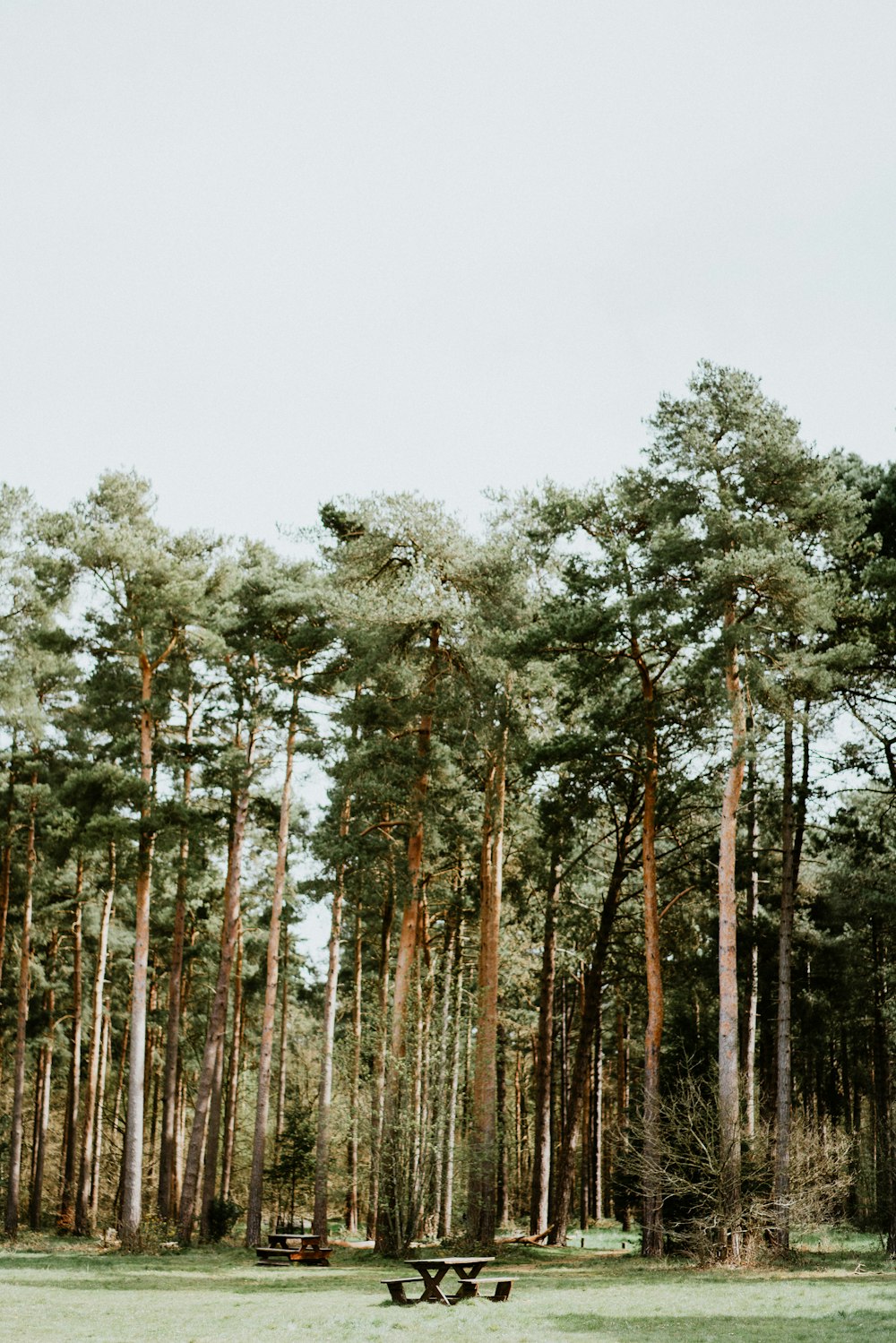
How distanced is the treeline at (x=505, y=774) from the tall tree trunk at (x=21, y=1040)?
0.11 meters

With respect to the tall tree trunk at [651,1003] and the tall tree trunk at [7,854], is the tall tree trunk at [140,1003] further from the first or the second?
the tall tree trunk at [651,1003]

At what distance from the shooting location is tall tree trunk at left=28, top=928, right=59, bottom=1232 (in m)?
28.9

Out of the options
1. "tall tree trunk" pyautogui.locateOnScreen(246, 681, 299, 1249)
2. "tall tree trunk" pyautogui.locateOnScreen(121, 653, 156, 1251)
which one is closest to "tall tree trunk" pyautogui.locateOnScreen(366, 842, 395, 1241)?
"tall tree trunk" pyautogui.locateOnScreen(246, 681, 299, 1249)

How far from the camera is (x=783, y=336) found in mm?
13453

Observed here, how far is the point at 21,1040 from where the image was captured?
85.5 ft

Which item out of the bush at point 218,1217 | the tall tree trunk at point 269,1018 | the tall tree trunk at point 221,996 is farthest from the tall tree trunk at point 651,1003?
the bush at point 218,1217

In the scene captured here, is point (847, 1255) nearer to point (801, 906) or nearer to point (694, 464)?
point (801, 906)

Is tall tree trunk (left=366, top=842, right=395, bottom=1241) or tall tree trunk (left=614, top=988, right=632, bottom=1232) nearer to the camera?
tall tree trunk (left=366, top=842, right=395, bottom=1241)

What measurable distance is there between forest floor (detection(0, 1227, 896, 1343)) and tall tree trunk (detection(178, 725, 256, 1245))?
2.44 metres

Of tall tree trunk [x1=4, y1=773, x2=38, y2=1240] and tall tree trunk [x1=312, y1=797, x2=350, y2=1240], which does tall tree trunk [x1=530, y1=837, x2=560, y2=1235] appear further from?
tall tree trunk [x1=4, y1=773, x2=38, y2=1240]

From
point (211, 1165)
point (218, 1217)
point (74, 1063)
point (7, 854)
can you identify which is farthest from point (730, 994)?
point (74, 1063)

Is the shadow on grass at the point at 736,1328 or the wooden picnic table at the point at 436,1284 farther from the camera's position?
the wooden picnic table at the point at 436,1284

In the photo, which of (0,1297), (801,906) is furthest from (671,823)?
(0,1297)

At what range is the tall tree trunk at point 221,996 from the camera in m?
22.7
